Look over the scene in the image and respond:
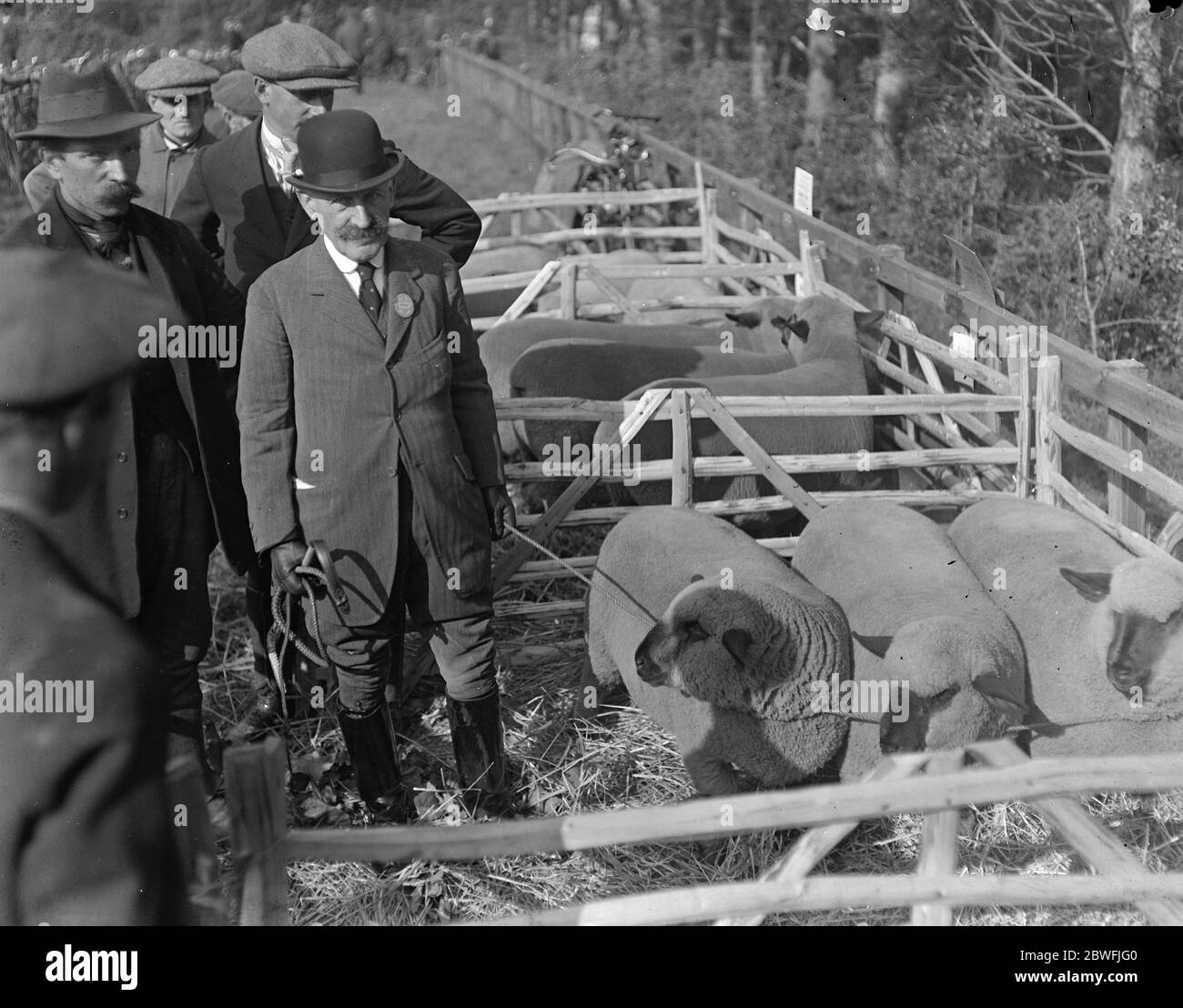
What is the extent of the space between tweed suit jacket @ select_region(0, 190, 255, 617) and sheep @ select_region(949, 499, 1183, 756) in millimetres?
2587

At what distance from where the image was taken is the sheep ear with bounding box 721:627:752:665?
13.0 ft

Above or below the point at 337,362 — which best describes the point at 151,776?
below

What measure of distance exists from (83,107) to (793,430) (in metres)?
3.62

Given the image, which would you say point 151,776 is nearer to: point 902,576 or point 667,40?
point 902,576

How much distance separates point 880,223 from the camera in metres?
11.6

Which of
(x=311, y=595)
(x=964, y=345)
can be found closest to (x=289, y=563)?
(x=311, y=595)

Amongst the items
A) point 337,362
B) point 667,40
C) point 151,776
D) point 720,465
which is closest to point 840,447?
point 720,465

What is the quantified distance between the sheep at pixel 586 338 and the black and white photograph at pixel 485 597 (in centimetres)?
6

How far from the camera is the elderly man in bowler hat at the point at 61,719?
8.61 feet

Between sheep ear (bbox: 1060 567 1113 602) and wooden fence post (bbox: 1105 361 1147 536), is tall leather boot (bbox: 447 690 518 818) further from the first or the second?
wooden fence post (bbox: 1105 361 1147 536)

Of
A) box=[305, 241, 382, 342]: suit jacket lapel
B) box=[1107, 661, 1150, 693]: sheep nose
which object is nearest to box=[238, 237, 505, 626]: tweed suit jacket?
box=[305, 241, 382, 342]: suit jacket lapel

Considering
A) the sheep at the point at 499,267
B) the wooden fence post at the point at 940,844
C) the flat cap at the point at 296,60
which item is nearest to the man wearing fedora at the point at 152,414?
the flat cap at the point at 296,60
